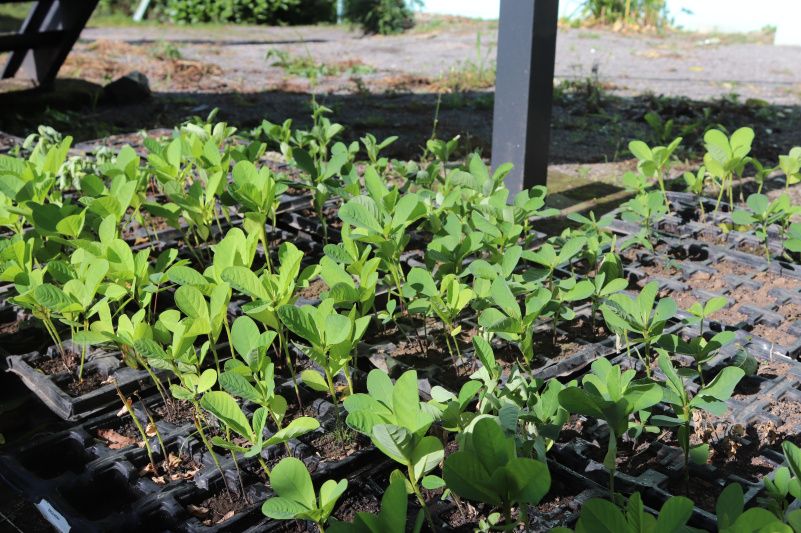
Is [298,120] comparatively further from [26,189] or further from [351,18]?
[351,18]

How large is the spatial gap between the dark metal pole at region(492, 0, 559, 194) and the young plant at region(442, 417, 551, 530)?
2.18m

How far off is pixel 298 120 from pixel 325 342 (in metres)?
4.42

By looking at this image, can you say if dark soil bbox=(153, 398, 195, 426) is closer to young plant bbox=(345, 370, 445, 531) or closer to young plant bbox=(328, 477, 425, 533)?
young plant bbox=(345, 370, 445, 531)

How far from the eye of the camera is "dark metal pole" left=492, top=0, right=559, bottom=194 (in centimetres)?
311

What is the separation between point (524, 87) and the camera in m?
3.19

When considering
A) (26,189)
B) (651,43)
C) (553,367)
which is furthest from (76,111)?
(651,43)

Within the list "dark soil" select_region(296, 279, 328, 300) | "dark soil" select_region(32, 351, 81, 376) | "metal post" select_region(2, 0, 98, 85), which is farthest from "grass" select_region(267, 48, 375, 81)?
"dark soil" select_region(32, 351, 81, 376)

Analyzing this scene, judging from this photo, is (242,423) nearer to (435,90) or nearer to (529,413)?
(529,413)

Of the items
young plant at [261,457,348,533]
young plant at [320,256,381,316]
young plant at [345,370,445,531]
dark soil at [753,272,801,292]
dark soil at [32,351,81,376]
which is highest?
young plant at [320,256,381,316]

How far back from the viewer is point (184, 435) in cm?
181

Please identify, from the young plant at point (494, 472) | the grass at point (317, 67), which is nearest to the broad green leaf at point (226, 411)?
the young plant at point (494, 472)

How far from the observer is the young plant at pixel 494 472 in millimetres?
1204

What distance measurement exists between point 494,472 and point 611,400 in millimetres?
369

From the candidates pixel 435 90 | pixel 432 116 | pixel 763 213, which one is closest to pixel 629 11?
pixel 435 90
